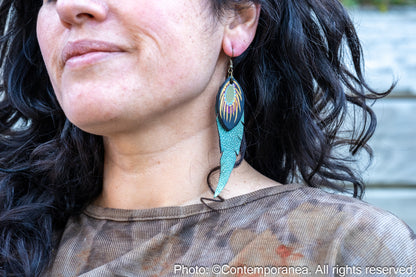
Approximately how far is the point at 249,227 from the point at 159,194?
0.30 meters

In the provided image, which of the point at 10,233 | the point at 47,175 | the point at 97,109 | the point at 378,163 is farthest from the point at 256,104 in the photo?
the point at 378,163

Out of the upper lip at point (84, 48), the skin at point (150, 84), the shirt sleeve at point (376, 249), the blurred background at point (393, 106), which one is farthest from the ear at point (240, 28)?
the blurred background at point (393, 106)

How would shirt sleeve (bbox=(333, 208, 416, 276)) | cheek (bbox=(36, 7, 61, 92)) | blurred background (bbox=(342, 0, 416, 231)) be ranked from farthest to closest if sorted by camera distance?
blurred background (bbox=(342, 0, 416, 231))
cheek (bbox=(36, 7, 61, 92))
shirt sleeve (bbox=(333, 208, 416, 276))

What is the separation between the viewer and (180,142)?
6.20 feet

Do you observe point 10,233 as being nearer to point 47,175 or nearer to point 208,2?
point 47,175

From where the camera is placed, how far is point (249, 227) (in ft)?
5.79

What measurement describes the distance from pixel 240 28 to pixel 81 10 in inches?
19.2

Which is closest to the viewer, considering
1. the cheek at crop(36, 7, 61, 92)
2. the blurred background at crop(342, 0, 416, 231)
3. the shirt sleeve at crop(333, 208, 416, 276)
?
the shirt sleeve at crop(333, 208, 416, 276)

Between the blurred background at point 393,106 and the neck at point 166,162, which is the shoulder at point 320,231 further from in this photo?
the blurred background at point 393,106

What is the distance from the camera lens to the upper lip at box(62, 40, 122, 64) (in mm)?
1699

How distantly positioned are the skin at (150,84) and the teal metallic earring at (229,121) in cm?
4

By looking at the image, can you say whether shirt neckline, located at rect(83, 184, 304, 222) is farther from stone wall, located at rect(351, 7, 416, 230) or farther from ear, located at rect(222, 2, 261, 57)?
stone wall, located at rect(351, 7, 416, 230)

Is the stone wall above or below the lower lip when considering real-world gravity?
below

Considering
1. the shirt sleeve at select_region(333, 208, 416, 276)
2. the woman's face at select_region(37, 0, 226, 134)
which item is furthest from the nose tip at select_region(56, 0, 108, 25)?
the shirt sleeve at select_region(333, 208, 416, 276)
